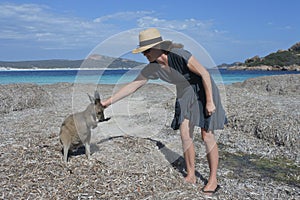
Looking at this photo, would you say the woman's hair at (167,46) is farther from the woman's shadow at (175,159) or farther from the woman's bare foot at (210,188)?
the woman's shadow at (175,159)

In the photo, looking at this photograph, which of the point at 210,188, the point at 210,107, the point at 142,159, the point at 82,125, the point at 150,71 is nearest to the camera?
the point at 210,107

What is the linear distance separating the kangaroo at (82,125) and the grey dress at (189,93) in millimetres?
964

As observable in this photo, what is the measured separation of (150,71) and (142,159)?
1.83m

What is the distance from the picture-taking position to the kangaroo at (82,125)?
4.77 meters

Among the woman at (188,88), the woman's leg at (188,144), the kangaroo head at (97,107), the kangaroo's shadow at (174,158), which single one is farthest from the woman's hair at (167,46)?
the kangaroo's shadow at (174,158)

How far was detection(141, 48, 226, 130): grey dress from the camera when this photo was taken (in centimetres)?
431

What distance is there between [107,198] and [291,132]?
5.22m

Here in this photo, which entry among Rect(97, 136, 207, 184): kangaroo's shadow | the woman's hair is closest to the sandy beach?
Rect(97, 136, 207, 184): kangaroo's shadow

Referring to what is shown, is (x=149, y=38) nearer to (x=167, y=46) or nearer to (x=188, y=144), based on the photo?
(x=167, y=46)

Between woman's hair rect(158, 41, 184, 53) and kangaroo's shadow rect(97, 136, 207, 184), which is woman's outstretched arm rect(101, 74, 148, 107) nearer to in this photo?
woman's hair rect(158, 41, 184, 53)

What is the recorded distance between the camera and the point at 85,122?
4934 millimetres

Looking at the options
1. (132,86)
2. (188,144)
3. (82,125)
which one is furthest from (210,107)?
(82,125)

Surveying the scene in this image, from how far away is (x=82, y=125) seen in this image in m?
4.96

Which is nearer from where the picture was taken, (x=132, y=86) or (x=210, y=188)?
(x=210, y=188)
